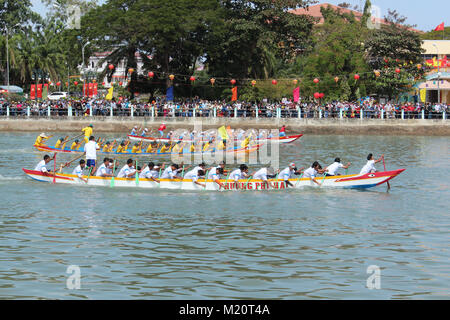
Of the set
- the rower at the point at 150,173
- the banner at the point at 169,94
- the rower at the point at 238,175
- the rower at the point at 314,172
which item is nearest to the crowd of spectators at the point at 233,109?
the banner at the point at 169,94

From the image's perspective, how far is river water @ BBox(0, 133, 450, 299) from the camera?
12125 millimetres

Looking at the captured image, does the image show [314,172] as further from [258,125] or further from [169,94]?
[169,94]

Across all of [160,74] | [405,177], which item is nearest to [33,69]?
[160,74]

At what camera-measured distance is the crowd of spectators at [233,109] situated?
4822 centimetres

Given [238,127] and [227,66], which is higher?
[227,66]

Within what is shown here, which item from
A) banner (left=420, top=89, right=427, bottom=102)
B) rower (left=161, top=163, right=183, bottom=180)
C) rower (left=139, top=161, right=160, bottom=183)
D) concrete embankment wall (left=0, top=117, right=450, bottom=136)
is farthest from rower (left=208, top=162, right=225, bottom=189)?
banner (left=420, top=89, right=427, bottom=102)

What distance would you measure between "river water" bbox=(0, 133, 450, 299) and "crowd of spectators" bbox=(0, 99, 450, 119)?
23.0 m

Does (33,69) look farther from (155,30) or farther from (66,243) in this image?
(66,243)

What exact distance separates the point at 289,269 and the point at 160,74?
46.2m

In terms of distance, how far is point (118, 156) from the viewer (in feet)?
115

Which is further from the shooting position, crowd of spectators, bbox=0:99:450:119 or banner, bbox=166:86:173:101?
banner, bbox=166:86:173:101

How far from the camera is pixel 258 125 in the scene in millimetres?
48219

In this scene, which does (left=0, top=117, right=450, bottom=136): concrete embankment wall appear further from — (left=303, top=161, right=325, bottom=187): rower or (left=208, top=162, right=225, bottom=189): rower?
(left=208, top=162, right=225, bottom=189): rower

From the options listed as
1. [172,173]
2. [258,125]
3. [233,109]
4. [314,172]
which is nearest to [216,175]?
[172,173]
